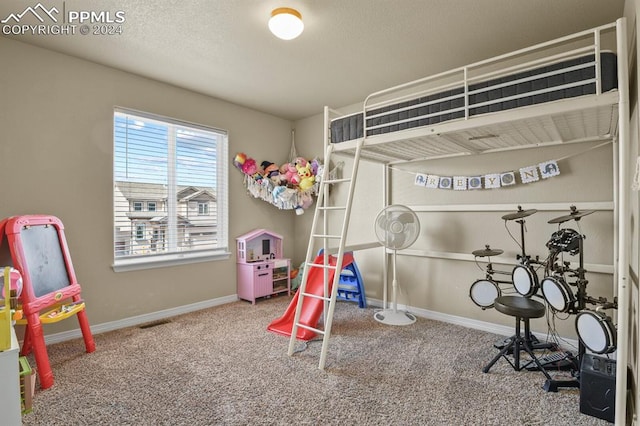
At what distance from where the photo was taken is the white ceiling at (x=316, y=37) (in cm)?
230

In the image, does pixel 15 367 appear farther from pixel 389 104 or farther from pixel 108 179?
pixel 389 104

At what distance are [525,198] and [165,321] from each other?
3890mm

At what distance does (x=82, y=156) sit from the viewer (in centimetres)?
308

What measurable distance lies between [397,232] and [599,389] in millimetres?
1961

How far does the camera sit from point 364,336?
313 centimetres

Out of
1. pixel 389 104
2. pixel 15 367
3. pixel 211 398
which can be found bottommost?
pixel 211 398

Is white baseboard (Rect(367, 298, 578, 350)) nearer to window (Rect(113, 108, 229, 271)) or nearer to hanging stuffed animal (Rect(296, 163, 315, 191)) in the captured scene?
hanging stuffed animal (Rect(296, 163, 315, 191))

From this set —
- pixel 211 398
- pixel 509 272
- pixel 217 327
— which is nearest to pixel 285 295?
pixel 217 327

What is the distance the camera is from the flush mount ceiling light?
229 cm

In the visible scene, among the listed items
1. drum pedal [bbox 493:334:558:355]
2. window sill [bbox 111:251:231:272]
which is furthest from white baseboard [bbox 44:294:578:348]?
window sill [bbox 111:251:231:272]

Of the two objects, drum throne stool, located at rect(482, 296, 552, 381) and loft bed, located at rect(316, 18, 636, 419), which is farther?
drum throne stool, located at rect(482, 296, 552, 381)

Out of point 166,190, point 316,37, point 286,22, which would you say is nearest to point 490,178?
point 316,37

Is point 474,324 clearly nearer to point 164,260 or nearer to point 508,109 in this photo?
point 508,109

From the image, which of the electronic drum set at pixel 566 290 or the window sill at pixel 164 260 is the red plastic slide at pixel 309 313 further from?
the electronic drum set at pixel 566 290
